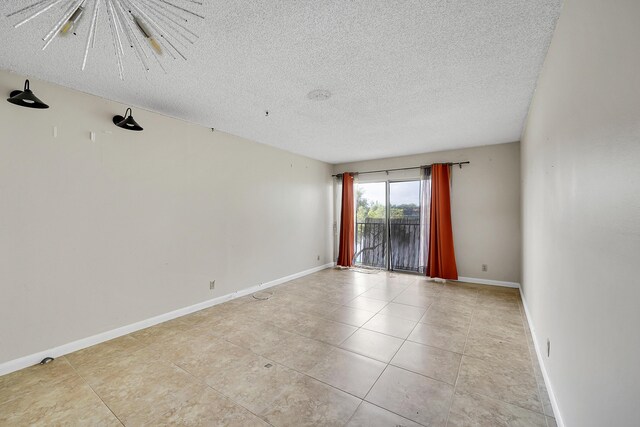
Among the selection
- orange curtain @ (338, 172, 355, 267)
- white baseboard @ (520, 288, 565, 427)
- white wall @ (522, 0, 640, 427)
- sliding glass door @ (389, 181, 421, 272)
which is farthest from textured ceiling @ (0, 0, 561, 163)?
orange curtain @ (338, 172, 355, 267)

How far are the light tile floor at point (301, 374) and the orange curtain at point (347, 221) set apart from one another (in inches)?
105

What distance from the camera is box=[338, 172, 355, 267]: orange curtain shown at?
237 inches

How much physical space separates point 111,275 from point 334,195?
460 centimetres

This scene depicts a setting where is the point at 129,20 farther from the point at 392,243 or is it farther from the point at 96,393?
the point at 392,243

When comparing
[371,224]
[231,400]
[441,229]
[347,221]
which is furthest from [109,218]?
[441,229]

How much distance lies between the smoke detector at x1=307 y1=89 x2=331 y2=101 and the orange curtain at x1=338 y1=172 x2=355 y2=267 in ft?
11.0

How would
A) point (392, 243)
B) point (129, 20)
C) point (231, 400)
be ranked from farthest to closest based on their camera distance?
point (392, 243), point (231, 400), point (129, 20)

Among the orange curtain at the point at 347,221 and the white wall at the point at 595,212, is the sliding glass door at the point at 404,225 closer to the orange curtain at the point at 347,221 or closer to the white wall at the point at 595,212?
the orange curtain at the point at 347,221

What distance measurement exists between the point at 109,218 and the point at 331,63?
105 inches

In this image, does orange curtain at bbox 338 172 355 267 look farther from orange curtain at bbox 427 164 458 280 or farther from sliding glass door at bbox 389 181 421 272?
orange curtain at bbox 427 164 458 280

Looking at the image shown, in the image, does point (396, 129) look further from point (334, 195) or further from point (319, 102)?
point (334, 195)

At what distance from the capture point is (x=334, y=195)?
21.0 ft

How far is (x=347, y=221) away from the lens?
6.02 meters

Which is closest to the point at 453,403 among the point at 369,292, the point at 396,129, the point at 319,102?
the point at 369,292
